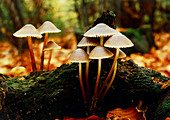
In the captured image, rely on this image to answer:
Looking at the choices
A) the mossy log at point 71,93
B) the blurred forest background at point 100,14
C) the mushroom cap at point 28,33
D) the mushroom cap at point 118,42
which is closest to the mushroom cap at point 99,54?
the mushroom cap at point 118,42

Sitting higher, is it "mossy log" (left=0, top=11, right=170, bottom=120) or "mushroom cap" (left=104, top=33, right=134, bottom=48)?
"mushroom cap" (left=104, top=33, right=134, bottom=48)

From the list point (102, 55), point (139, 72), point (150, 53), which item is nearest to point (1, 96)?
point (102, 55)

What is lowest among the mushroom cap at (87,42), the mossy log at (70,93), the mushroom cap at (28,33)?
the mossy log at (70,93)

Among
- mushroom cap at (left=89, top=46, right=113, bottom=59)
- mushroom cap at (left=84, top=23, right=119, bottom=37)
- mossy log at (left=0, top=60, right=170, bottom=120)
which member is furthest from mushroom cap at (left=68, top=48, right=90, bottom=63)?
mossy log at (left=0, top=60, right=170, bottom=120)

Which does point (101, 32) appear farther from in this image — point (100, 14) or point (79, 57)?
point (100, 14)

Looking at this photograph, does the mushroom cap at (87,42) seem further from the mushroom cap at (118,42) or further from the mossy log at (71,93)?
the mossy log at (71,93)

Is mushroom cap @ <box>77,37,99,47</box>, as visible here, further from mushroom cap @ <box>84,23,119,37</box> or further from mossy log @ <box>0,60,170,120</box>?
mossy log @ <box>0,60,170,120</box>

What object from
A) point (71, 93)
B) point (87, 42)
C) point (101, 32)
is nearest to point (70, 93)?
point (71, 93)

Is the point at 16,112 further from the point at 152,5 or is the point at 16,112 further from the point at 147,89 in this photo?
the point at 152,5
